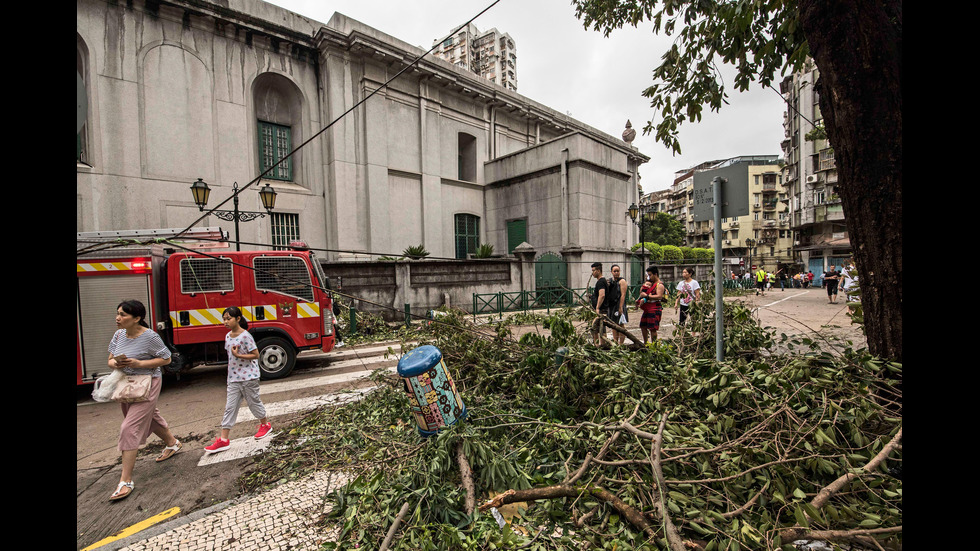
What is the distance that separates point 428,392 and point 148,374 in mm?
2895

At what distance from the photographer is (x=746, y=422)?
2.79m

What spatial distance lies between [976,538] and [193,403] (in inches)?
302

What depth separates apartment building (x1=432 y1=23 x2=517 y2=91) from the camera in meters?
74.0

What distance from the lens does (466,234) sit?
66.5ft

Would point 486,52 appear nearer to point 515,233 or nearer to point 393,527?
point 515,233

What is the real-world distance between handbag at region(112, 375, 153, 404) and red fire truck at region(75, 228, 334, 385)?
2174 mm

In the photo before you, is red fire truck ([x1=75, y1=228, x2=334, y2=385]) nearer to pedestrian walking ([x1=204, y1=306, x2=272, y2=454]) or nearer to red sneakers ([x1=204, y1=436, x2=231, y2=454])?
pedestrian walking ([x1=204, y1=306, x2=272, y2=454])

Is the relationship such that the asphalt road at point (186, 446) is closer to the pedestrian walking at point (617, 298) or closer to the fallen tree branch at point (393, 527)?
the fallen tree branch at point (393, 527)

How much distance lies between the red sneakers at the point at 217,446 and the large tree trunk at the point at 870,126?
20.5 ft

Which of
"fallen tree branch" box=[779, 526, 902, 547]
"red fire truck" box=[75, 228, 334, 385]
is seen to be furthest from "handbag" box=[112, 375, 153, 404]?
"fallen tree branch" box=[779, 526, 902, 547]

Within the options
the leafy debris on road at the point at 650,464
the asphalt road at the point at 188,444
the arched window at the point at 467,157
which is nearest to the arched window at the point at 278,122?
the arched window at the point at 467,157

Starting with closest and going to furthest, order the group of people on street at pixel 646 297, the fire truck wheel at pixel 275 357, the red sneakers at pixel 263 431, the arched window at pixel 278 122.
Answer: the red sneakers at pixel 263 431
the fire truck wheel at pixel 275 357
the group of people on street at pixel 646 297
the arched window at pixel 278 122

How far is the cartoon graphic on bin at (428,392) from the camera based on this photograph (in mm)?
3025
